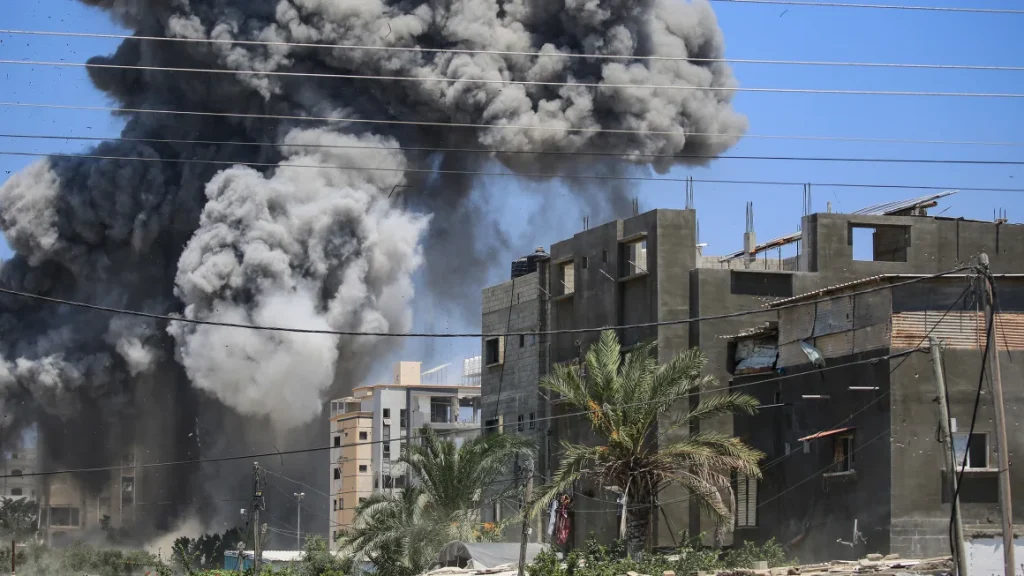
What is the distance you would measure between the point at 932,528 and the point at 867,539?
1.32m

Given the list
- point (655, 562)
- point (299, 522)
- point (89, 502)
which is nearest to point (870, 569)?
point (655, 562)

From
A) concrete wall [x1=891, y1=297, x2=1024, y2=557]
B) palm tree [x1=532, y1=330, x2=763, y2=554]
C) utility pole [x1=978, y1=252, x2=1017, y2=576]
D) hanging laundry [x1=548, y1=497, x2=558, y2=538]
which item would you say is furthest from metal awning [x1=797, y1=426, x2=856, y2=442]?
hanging laundry [x1=548, y1=497, x2=558, y2=538]

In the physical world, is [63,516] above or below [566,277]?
below

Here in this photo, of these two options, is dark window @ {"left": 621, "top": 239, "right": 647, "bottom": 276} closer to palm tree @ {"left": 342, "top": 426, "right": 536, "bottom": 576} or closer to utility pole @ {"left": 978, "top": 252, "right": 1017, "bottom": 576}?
palm tree @ {"left": 342, "top": 426, "right": 536, "bottom": 576}

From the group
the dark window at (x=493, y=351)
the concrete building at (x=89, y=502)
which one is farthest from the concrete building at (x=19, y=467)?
the dark window at (x=493, y=351)

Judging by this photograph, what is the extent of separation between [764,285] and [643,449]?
6868mm

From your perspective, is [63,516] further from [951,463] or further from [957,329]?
[951,463]

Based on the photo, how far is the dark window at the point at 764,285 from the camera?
1495 inches

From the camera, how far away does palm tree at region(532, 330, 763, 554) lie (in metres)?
31.7

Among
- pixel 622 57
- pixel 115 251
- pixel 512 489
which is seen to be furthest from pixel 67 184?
pixel 512 489

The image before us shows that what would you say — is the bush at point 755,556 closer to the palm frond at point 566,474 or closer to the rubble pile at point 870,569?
the rubble pile at point 870,569

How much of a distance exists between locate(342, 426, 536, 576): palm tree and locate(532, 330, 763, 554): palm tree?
6743 millimetres

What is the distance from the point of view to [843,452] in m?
30.3

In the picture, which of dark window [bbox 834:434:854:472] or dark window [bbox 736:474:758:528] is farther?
dark window [bbox 736:474:758:528]
